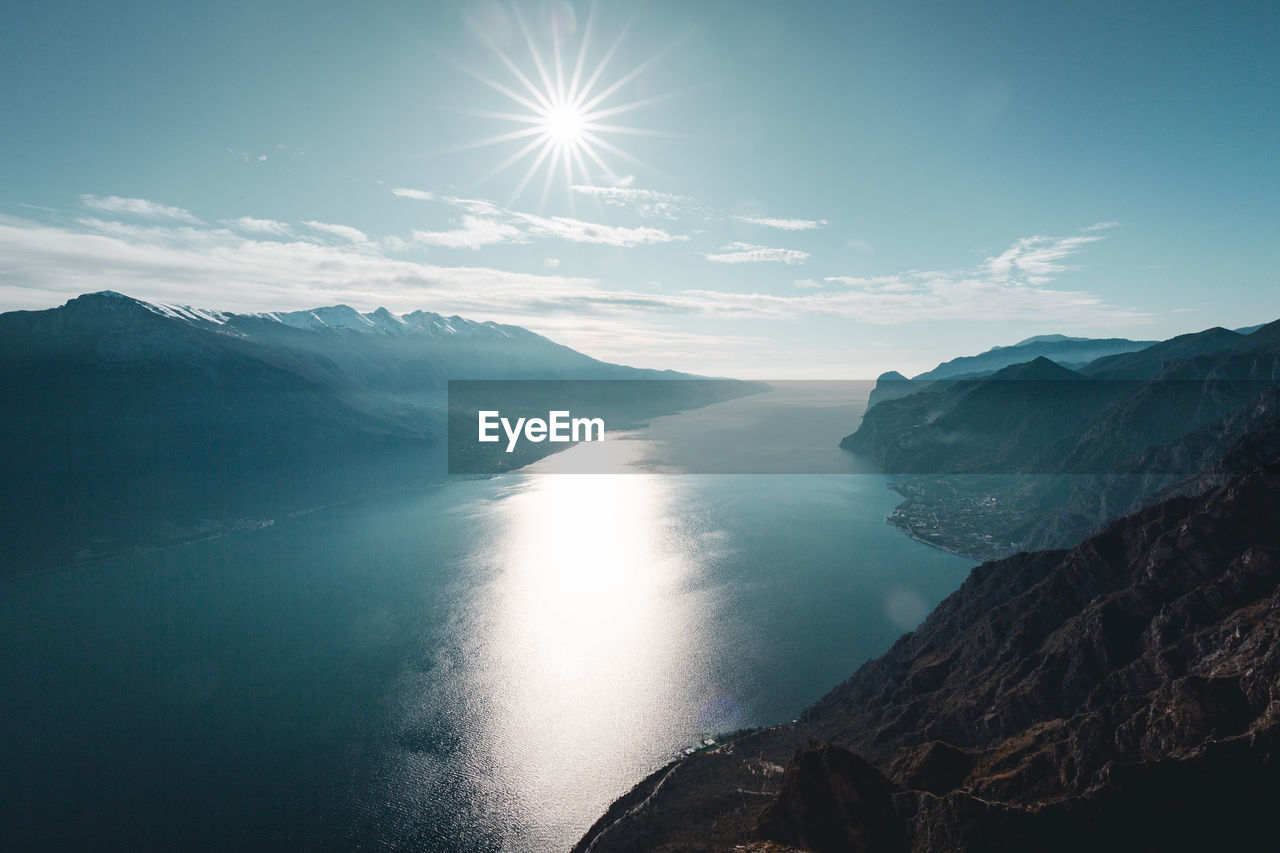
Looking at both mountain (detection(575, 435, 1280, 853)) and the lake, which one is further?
the lake

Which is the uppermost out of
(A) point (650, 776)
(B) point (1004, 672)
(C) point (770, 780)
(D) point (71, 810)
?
(B) point (1004, 672)

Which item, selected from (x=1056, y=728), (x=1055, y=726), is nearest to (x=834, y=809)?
(x=1056, y=728)

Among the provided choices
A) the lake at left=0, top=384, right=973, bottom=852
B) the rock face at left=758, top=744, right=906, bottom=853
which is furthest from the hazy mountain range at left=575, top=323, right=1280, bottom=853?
the lake at left=0, top=384, right=973, bottom=852

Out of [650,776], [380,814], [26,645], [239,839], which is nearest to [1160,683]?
[650,776]

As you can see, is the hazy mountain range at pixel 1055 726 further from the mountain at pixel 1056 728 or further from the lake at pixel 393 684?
the lake at pixel 393 684

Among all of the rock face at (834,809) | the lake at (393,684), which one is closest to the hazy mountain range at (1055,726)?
the rock face at (834,809)

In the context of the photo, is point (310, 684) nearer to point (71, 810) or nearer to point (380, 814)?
point (71, 810)

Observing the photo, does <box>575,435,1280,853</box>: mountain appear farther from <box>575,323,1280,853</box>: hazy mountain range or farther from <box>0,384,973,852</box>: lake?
<box>0,384,973,852</box>: lake
